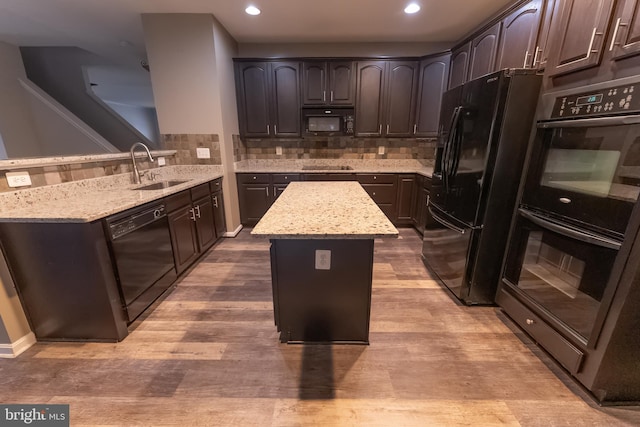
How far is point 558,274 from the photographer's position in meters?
1.53

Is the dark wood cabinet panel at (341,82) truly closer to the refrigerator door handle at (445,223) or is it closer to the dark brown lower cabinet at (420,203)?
the dark brown lower cabinet at (420,203)

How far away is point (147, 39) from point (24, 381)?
3269 millimetres

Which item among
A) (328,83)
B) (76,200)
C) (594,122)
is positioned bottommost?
(76,200)

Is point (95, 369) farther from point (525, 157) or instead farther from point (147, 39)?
point (147, 39)

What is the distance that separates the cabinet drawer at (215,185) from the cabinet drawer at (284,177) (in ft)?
2.42

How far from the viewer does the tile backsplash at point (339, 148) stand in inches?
162

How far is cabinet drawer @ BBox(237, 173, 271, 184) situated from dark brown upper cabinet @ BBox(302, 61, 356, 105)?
3.96 feet

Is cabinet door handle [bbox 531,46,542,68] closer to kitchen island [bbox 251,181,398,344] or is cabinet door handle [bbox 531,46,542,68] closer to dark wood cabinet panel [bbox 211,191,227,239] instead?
kitchen island [bbox 251,181,398,344]

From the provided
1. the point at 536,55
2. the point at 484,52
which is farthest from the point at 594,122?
the point at 484,52

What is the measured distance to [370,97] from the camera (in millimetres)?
3732

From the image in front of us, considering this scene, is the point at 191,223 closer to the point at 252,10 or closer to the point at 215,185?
the point at 215,185

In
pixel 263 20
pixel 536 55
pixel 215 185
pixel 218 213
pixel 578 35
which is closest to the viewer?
pixel 578 35

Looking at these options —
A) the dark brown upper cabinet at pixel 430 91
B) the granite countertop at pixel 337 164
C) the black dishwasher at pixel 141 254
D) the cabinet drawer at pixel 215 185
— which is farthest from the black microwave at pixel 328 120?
the black dishwasher at pixel 141 254

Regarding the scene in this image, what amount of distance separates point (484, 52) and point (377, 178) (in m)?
1.80
